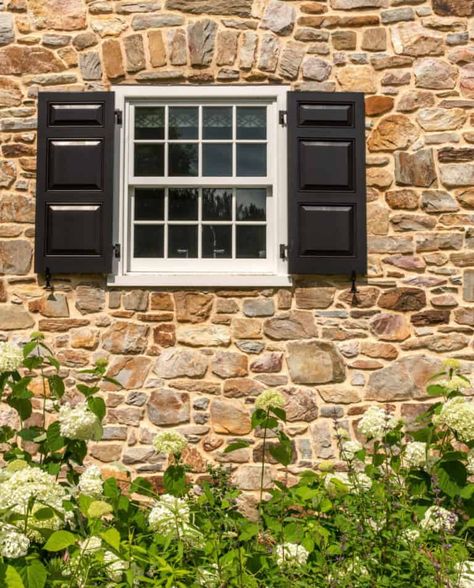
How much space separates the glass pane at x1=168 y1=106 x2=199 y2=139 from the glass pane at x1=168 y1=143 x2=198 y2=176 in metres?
0.07

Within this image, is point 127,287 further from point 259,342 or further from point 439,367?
point 439,367

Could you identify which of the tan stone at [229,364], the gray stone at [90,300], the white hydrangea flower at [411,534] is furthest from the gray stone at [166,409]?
the white hydrangea flower at [411,534]

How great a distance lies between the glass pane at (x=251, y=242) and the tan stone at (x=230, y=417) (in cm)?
107

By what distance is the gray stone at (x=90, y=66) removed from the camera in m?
4.47

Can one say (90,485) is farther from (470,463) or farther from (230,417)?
(230,417)

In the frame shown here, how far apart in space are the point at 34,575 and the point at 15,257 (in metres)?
3.12

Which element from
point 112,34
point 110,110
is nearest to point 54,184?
point 110,110

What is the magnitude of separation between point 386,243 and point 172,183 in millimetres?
1594

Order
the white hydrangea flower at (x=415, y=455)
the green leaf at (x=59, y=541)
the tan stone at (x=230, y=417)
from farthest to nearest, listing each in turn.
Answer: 1. the tan stone at (x=230, y=417)
2. the white hydrangea flower at (x=415, y=455)
3. the green leaf at (x=59, y=541)

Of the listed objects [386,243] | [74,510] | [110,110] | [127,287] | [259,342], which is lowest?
[74,510]

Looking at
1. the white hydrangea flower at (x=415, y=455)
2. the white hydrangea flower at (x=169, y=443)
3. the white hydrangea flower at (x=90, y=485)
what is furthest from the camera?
the white hydrangea flower at (x=415, y=455)

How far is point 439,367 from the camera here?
4.29 m

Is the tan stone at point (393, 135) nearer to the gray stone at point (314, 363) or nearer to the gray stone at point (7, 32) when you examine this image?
the gray stone at point (314, 363)

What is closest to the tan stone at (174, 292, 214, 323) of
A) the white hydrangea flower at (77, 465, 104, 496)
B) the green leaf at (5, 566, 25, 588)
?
the white hydrangea flower at (77, 465, 104, 496)
